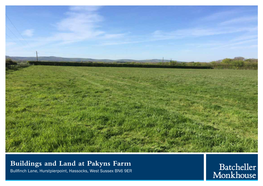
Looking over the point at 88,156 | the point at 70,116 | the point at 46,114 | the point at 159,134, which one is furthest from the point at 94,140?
the point at 46,114

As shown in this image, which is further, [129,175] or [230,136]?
[230,136]

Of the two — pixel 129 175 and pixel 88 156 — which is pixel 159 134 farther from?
pixel 88 156

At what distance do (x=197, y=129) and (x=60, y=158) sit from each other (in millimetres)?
3883

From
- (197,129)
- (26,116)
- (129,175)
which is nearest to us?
(129,175)

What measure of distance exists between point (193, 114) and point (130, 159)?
14.5ft

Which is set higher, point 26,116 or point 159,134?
point 26,116

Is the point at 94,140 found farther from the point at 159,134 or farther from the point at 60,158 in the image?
the point at 159,134

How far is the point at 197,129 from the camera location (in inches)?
189

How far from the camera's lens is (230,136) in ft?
14.4

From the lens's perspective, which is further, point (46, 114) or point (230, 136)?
point (46, 114)
